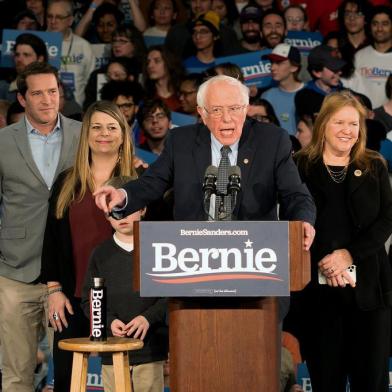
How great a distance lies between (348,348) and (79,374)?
49.4 inches

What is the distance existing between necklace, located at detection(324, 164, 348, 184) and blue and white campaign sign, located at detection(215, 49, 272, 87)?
11.4 feet

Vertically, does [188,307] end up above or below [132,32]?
below

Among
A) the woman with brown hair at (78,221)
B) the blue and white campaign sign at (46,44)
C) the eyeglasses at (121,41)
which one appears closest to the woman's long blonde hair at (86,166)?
the woman with brown hair at (78,221)

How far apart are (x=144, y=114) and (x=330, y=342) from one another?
118 inches

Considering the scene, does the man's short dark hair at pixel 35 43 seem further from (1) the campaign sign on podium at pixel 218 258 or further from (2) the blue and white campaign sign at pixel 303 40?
(1) the campaign sign on podium at pixel 218 258

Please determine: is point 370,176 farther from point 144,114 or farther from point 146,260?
point 144,114

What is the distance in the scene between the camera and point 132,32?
865cm

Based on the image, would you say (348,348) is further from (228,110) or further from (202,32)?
(202,32)

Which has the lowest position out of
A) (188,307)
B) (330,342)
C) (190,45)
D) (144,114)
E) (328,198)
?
(330,342)

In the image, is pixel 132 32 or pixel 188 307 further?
pixel 132 32

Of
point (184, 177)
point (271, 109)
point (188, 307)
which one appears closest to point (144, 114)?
point (271, 109)

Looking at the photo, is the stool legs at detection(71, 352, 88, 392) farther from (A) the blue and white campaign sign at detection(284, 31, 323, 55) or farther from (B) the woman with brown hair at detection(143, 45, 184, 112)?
(A) the blue and white campaign sign at detection(284, 31, 323, 55)

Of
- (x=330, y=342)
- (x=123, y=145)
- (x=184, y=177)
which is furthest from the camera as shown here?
(x=123, y=145)

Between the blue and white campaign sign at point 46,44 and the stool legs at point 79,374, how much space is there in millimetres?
4356
